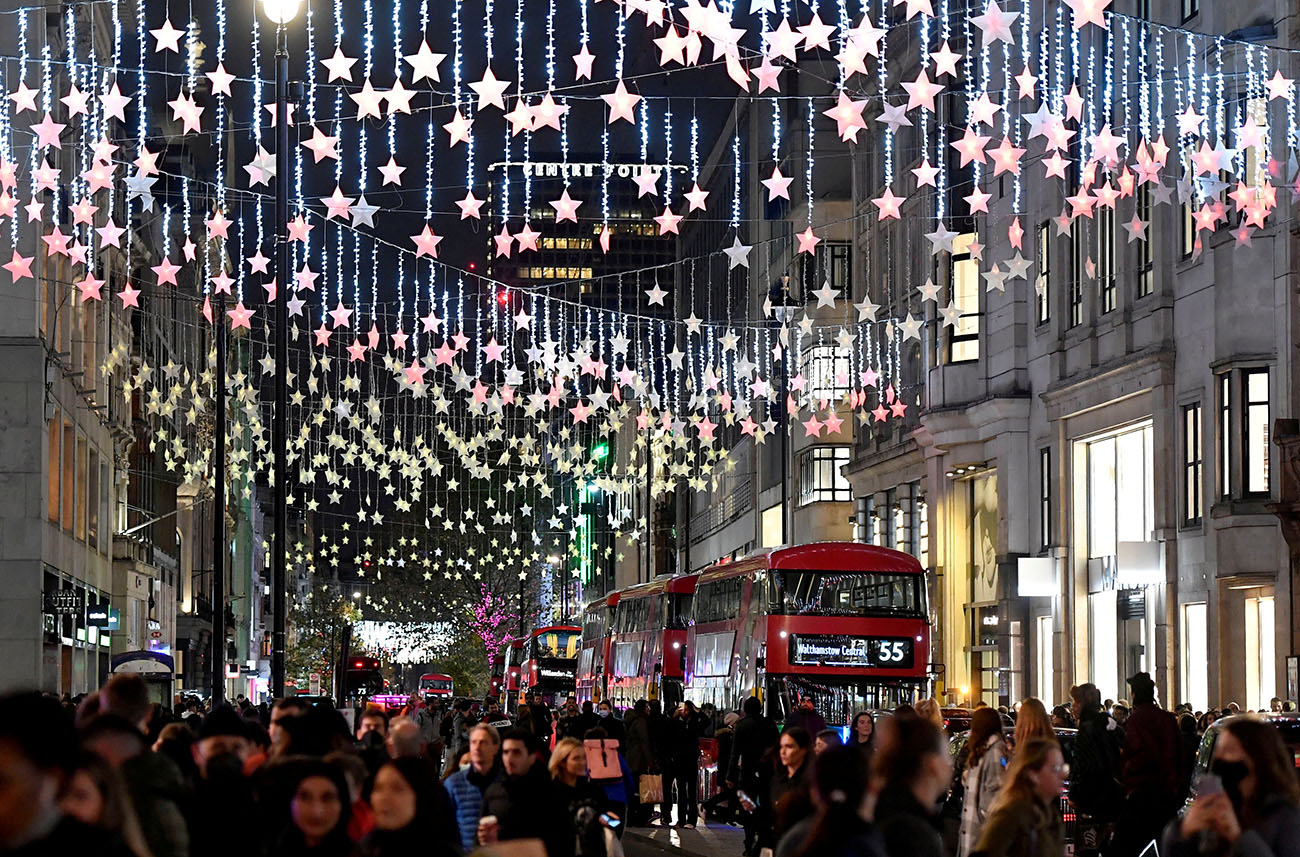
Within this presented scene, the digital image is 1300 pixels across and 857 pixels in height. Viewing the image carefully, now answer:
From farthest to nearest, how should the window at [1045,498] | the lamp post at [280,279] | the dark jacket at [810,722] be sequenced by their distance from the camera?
the window at [1045,498] < the lamp post at [280,279] < the dark jacket at [810,722]

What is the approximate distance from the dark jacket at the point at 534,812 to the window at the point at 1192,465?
27549 mm

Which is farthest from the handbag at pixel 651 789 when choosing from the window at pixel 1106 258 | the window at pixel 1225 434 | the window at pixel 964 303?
the window at pixel 964 303

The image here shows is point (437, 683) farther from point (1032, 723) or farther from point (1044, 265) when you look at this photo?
point (1032, 723)

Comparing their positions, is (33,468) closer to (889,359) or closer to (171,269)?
(171,269)

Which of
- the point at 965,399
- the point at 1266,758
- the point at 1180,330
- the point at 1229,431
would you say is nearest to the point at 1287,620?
the point at 1229,431

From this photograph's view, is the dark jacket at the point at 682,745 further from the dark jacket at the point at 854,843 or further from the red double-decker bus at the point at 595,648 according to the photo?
the dark jacket at the point at 854,843

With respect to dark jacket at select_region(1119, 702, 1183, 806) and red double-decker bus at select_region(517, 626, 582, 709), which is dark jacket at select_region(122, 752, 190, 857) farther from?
red double-decker bus at select_region(517, 626, 582, 709)

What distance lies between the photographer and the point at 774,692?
3183 centimetres

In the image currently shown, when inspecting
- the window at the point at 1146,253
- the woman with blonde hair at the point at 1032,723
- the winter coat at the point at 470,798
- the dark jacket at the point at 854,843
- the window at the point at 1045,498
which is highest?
the window at the point at 1146,253

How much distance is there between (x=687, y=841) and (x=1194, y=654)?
14.1m

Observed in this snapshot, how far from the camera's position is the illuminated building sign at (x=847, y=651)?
106ft

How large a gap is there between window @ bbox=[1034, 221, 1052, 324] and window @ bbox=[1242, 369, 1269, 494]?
9773mm

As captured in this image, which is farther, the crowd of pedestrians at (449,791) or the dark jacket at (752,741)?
the dark jacket at (752,741)

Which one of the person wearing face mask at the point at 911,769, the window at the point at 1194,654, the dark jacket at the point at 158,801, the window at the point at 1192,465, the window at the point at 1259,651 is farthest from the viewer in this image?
the window at the point at 1192,465
